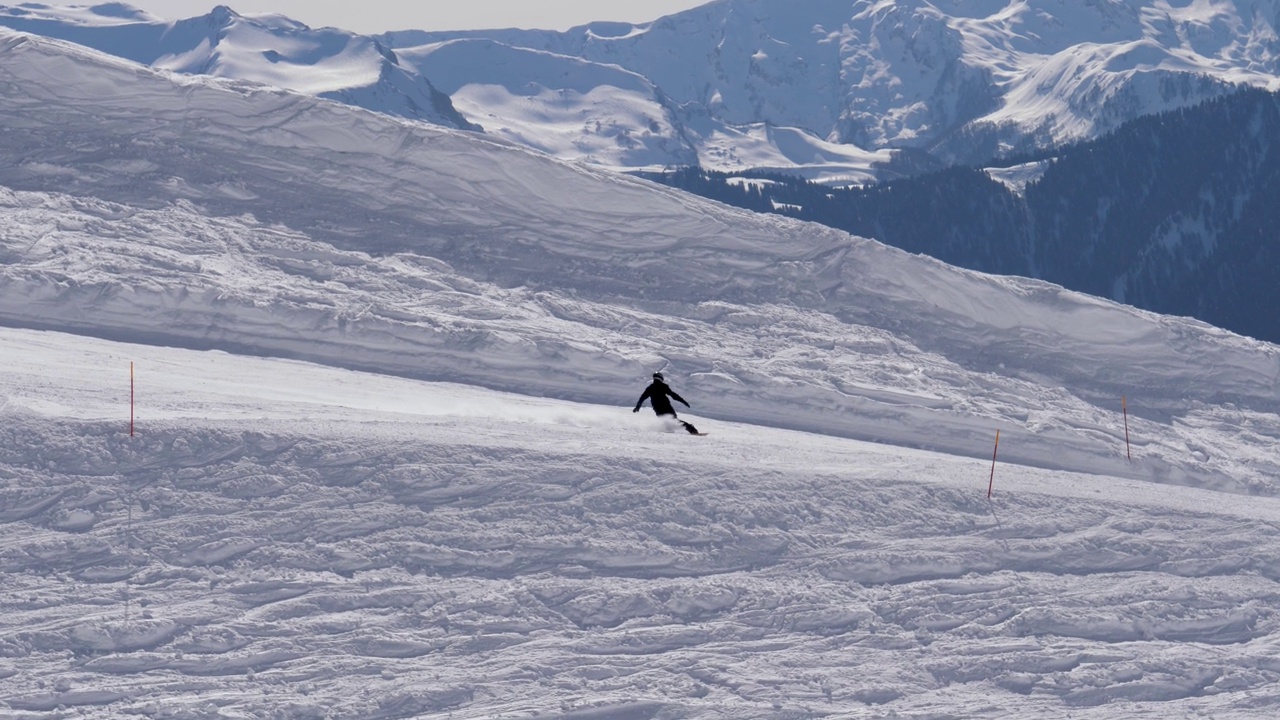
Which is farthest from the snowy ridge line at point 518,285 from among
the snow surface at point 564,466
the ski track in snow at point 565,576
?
the ski track in snow at point 565,576

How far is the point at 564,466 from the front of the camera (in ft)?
42.2

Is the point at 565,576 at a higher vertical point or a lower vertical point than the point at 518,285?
lower

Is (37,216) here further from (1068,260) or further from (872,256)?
(1068,260)

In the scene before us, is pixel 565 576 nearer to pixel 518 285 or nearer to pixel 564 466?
pixel 564 466

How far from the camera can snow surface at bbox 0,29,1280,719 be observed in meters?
Answer: 9.97

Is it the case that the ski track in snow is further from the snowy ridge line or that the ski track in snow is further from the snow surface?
the snowy ridge line

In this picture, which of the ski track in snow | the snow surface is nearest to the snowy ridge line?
the snow surface

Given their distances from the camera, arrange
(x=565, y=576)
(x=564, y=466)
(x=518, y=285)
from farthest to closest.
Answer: (x=518, y=285)
(x=564, y=466)
(x=565, y=576)

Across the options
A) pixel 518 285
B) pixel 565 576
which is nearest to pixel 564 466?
pixel 565 576

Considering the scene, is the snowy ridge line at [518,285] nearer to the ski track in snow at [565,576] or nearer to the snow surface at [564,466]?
the snow surface at [564,466]

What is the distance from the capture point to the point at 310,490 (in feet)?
39.3

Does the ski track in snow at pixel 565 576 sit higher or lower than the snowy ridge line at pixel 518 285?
lower

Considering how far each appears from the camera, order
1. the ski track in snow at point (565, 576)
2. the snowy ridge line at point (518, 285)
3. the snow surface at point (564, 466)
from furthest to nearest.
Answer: the snowy ridge line at point (518, 285), the snow surface at point (564, 466), the ski track in snow at point (565, 576)

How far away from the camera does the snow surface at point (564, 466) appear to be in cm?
997
